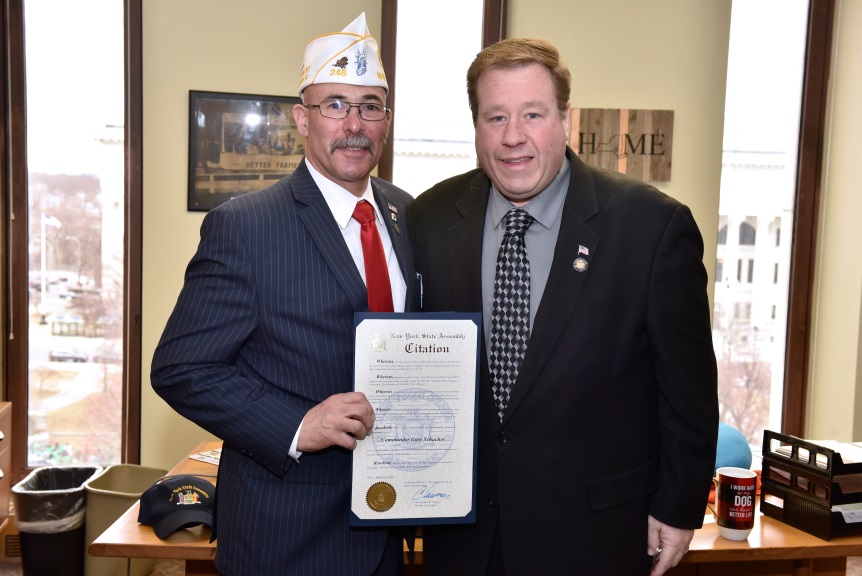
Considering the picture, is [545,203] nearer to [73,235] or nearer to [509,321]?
[509,321]

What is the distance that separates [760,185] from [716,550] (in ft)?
9.33

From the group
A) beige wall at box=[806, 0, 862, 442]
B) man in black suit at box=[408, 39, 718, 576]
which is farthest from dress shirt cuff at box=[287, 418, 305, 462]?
beige wall at box=[806, 0, 862, 442]

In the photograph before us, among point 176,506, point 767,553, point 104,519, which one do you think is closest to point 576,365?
point 767,553

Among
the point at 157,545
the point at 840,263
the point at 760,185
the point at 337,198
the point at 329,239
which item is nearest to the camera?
the point at 329,239

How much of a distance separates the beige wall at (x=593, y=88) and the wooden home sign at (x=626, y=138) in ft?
0.19

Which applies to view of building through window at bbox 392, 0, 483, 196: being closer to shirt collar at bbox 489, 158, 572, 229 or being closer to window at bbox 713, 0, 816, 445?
window at bbox 713, 0, 816, 445

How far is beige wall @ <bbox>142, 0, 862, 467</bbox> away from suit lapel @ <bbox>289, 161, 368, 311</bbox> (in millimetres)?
2466

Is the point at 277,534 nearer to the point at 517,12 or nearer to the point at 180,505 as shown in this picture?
the point at 180,505

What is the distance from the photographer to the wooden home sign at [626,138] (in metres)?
4.16

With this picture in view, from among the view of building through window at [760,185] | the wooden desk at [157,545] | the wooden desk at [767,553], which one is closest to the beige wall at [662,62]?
the view of building through window at [760,185]

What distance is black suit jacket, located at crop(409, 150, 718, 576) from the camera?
5.16ft

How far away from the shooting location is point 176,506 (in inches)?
79.7

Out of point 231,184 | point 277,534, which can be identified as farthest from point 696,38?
point 277,534

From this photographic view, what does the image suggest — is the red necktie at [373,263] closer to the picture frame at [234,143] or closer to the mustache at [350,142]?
the mustache at [350,142]
